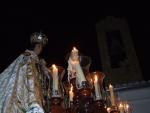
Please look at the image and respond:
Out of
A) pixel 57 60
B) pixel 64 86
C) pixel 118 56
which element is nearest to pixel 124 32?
pixel 118 56

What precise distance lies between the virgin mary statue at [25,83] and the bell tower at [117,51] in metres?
Answer: 3.31

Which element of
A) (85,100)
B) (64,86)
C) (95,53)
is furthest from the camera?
(95,53)

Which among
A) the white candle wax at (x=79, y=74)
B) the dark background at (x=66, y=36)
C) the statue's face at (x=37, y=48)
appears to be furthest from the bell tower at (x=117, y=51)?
the white candle wax at (x=79, y=74)

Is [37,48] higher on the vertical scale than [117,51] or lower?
lower

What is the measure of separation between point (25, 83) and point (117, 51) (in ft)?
13.2

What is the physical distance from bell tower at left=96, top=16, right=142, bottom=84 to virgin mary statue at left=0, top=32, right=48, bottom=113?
331 centimetres

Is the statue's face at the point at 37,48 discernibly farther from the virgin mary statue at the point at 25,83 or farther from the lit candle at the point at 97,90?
the lit candle at the point at 97,90

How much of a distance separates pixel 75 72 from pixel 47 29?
2935 mm

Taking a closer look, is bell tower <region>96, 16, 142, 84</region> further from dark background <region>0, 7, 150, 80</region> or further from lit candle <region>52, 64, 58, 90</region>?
lit candle <region>52, 64, 58, 90</region>

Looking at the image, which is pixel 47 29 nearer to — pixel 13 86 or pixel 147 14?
pixel 147 14

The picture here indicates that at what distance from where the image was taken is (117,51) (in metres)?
5.79

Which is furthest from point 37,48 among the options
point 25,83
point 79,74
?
point 79,74

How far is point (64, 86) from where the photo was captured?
2.05 metres

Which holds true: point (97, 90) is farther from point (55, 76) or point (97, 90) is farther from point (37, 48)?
point (37, 48)
